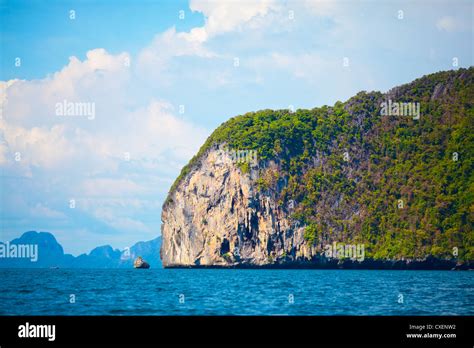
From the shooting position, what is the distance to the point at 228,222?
390 feet

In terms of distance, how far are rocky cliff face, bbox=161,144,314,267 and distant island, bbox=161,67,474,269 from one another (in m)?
0.20

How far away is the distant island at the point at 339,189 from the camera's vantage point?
114 m

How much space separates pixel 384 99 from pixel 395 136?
11461 millimetres

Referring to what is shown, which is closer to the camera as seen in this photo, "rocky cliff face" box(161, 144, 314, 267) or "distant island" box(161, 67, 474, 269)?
"distant island" box(161, 67, 474, 269)

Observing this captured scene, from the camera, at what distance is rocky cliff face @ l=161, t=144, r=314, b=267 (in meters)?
117

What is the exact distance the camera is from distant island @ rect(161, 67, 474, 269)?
11419 centimetres

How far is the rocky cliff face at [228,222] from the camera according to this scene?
11662 cm

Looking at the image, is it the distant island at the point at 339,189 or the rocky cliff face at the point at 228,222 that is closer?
the distant island at the point at 339,189

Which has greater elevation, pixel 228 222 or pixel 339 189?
pixel 339 189

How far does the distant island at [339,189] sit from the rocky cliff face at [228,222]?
0.20 metres

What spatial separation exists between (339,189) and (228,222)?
965 inches
